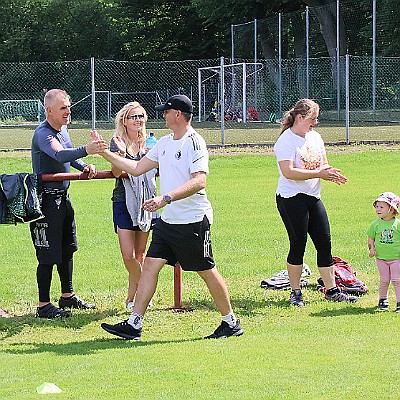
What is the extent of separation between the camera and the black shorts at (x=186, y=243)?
7.29m

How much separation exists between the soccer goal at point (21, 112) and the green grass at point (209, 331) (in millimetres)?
26685

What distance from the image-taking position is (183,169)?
7.24 meters

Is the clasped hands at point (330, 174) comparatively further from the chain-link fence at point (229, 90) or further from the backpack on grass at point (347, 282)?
the chain-link fence at point (229, 90)

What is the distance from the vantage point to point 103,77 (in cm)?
4506

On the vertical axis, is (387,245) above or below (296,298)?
above

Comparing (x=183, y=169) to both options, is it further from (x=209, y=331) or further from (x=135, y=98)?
(x=135, y=98)

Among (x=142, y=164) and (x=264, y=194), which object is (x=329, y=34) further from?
(x=142, y=164)

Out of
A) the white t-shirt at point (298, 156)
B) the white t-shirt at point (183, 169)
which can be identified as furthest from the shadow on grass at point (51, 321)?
the white t-shirt at point (298, 156)

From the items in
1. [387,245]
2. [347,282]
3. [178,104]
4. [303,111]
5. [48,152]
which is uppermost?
[178,104]

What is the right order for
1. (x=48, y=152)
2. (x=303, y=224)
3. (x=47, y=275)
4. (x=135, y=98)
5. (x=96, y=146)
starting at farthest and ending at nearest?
(x=135, y=98) → (x=303, y=224) → (x=47, y=275) → (x=48, y=152) → (x=96, y=146)

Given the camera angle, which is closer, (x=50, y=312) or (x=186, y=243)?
(x=186, y=243)

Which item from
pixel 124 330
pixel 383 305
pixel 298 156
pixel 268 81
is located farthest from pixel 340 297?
pixel 268 81

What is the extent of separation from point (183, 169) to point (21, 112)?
34.9m

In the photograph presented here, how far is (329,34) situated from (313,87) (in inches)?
233
